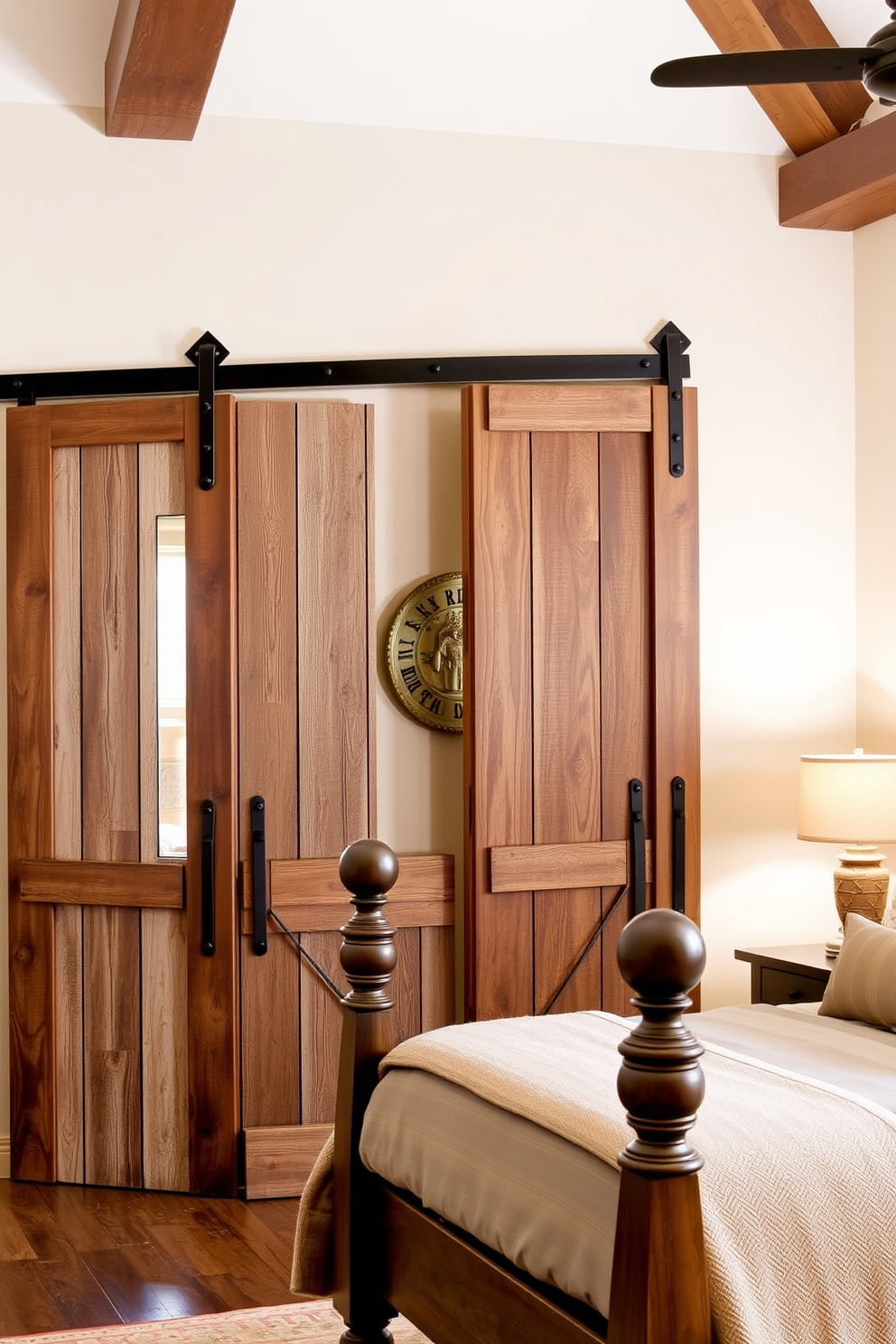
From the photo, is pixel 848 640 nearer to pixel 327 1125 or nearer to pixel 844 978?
pixel 844 978

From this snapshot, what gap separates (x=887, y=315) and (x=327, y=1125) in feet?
9.92

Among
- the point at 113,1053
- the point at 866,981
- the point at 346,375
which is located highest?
the point at 346,375

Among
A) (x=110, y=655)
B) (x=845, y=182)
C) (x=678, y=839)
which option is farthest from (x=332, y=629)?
(x=845, y=182)

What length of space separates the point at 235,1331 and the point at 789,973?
174cm

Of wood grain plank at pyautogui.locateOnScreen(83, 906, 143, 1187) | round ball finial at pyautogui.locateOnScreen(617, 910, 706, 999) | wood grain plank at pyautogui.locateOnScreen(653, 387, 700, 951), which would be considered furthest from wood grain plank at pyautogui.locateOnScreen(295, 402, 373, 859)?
round ball finial at pyautogui.locateOnScreen(617, 910, 706, 999)

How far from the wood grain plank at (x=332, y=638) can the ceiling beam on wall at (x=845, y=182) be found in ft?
5.21

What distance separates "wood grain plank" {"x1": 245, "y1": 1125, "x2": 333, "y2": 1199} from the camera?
3.92 metres

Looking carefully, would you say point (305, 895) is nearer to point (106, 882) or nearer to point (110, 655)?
point (106, 882)

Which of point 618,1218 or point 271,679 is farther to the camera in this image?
point 271,679

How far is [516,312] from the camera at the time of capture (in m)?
4.32

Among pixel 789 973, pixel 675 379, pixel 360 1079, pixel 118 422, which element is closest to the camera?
pixel 360 1079

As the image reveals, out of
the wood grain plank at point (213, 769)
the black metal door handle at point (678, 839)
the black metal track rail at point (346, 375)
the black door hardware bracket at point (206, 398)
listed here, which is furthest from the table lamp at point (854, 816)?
the black door hardware bracket at point (206, 398)

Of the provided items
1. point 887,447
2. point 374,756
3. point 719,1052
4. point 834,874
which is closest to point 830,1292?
point 719,1052

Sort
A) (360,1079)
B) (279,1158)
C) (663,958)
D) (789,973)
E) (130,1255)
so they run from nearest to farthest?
(663,958) → (360,1079) → (130,1255) → (789,973) → (279,1158)
